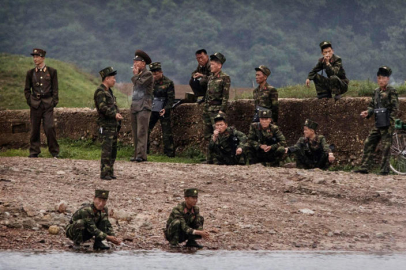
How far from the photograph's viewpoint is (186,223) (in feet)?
32.5

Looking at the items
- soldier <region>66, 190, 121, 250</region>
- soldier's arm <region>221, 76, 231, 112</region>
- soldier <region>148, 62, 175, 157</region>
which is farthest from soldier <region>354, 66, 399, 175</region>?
soldier <region>66, 190, 121, 250</region>

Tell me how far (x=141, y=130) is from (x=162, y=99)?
1587 millimetres

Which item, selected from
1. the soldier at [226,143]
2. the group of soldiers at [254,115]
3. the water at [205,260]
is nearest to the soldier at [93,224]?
the water at [205,260]

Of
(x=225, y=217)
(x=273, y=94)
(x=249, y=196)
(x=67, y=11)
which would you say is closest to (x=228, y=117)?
(x=273, y=94)

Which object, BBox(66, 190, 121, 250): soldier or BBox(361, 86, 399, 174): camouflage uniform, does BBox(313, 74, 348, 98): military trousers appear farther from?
BBox(66, 190, 121, 250): soldier

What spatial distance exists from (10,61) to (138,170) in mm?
17161

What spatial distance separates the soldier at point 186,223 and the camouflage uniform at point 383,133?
522 centimetres

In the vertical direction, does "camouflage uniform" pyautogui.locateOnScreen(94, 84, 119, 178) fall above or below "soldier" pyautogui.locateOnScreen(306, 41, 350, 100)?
below

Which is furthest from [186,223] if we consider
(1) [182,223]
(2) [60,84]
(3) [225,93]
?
(2) [60,84]

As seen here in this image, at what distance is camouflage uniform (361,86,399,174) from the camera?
14102mm

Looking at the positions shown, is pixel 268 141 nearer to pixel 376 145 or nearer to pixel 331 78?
pixel 331 78

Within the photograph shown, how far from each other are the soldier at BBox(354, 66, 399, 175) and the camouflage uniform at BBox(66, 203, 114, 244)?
586 cm

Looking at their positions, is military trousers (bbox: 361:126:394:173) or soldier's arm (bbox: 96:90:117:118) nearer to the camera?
soldier's arm (bbox: 96:90:117:118)

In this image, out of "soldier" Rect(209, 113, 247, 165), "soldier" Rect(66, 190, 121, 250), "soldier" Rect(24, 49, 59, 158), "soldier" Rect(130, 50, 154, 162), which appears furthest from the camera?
"soldier" Rect(24, 49, 59, 158)
